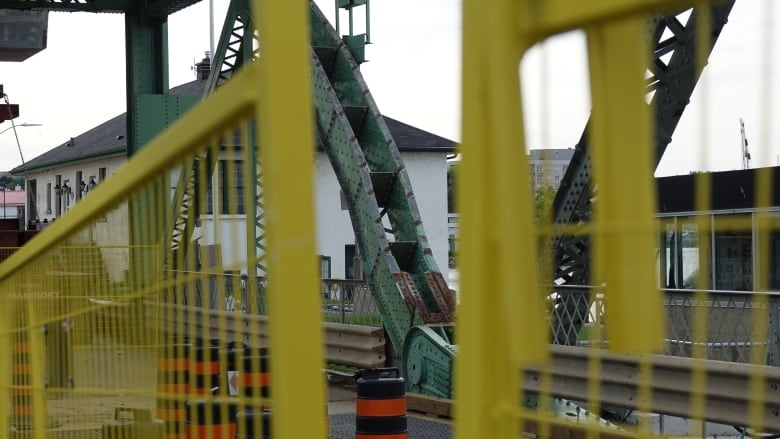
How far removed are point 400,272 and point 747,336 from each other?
29.3ft

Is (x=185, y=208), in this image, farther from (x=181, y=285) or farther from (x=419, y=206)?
(x=419, y=206)

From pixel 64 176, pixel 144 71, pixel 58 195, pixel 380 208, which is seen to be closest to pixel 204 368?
pixel 380 208

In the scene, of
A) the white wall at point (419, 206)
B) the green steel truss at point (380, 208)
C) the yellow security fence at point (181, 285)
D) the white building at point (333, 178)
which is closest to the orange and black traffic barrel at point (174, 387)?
the yellow security fence at point (181, 285)

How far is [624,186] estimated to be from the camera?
199 centimetres

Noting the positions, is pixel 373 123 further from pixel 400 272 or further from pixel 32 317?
pixel 32 317

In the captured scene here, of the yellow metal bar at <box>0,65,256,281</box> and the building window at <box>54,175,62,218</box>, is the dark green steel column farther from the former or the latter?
the building window at <box>54,175,62,218</box>

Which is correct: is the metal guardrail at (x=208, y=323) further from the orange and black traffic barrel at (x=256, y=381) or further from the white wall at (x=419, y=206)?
the white wall at (x=419, y=206)

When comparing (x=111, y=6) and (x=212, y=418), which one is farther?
(x=111, y=6)

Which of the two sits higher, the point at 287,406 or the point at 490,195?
the point at 490,195

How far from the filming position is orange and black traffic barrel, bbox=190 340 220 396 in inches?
113

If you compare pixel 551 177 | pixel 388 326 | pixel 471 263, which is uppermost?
pixel 551 177

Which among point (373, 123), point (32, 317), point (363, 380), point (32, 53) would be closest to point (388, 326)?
point (373, 123)

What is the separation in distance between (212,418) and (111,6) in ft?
54.4

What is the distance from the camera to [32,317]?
514 cm
